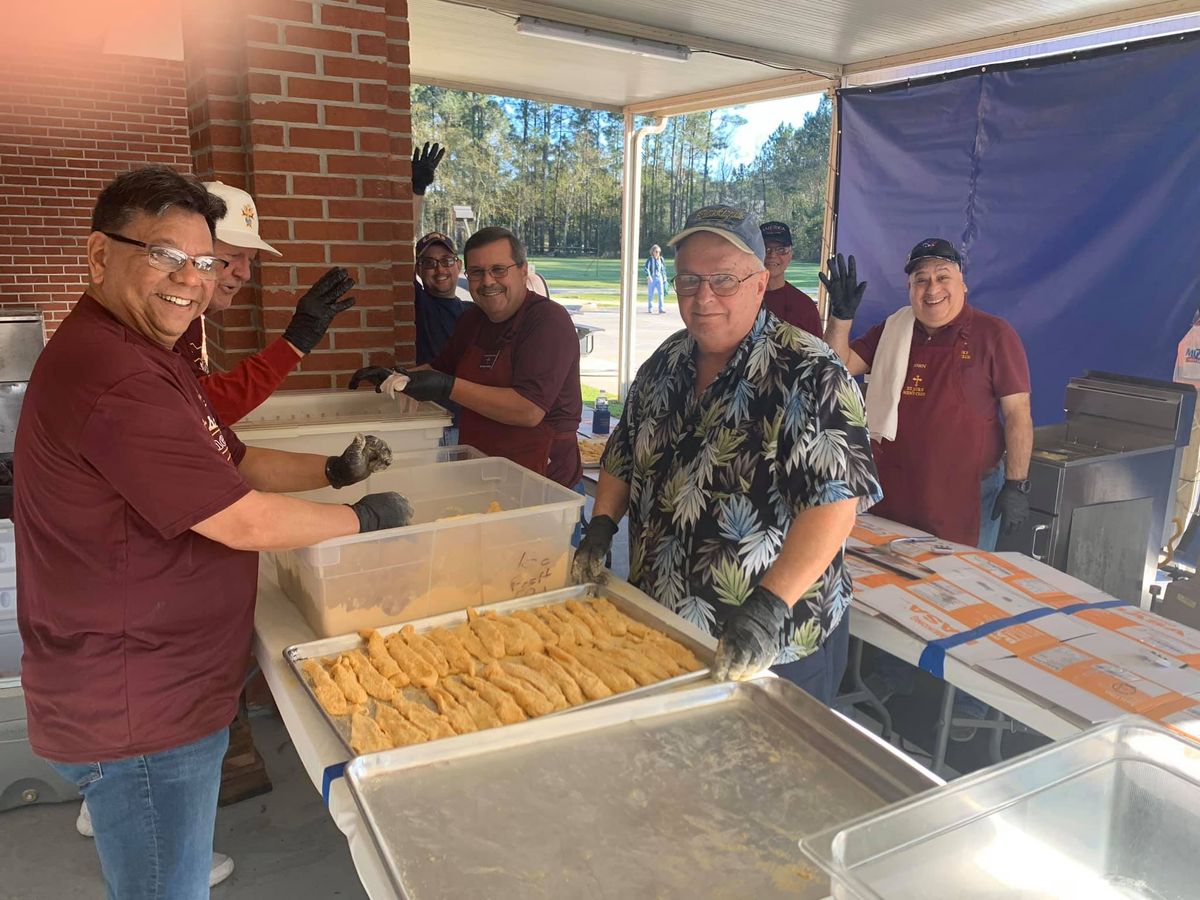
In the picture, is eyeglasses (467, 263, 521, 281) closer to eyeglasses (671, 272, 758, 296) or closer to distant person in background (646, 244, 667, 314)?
eyeglasses (671, 272, 758, 296)

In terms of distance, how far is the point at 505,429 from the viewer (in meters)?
3.16

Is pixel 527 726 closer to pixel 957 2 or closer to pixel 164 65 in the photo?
pixel 957 2

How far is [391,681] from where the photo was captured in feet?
5.11

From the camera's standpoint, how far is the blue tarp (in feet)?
13.4

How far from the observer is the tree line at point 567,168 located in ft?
38.6

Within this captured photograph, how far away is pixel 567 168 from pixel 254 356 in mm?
11047

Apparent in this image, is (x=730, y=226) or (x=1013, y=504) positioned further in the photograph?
(x=1013, y=504)

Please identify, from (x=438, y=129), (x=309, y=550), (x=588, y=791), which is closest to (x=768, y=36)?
(x=309, y=550)

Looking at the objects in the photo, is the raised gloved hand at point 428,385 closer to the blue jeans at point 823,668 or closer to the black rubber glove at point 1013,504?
the blue jeans at point 823,668

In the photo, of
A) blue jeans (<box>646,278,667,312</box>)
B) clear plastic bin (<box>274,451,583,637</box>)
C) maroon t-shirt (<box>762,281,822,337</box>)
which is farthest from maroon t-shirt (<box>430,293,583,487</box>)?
blue jeans (<box>646,278,667,312</box>)

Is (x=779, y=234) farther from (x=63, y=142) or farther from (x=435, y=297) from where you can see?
(x=63, y=142)

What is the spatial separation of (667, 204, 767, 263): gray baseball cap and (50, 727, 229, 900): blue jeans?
1494 millimetres

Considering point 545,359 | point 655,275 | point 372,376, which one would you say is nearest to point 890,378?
point 545,359

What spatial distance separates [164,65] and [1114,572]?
301 inches
